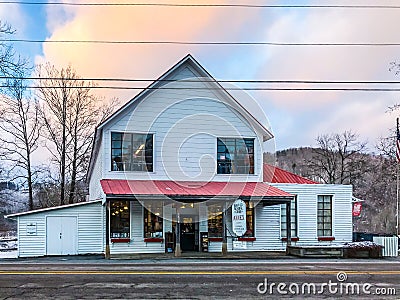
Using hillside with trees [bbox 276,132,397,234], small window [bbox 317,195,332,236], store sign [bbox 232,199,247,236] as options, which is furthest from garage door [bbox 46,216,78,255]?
hillside with trees [bbox 276,132,397,234]

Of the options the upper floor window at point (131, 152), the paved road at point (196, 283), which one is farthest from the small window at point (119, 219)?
the paved road at point (196, 283)

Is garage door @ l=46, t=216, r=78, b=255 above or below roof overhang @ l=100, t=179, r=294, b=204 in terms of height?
below

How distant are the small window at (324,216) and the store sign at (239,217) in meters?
5.04

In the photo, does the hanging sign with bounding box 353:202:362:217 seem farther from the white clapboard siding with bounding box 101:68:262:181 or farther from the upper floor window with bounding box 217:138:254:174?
the upper floor window with bounding box 217:138:254:174

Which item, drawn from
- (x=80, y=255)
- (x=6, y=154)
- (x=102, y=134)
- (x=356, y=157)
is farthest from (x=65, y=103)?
(x=356, y=157)

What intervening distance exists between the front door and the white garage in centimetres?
394

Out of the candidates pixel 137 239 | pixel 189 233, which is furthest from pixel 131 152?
pixel 189 233

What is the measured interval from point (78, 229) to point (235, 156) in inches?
335

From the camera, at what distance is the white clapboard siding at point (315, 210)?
26.0 metres

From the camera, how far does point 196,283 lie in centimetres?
1174

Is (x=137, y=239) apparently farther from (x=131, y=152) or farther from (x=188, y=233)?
(x=131, y=152)

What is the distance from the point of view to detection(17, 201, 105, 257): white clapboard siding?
2198 centimetres

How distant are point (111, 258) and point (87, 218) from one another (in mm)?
3073

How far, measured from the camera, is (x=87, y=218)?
22.8 m
